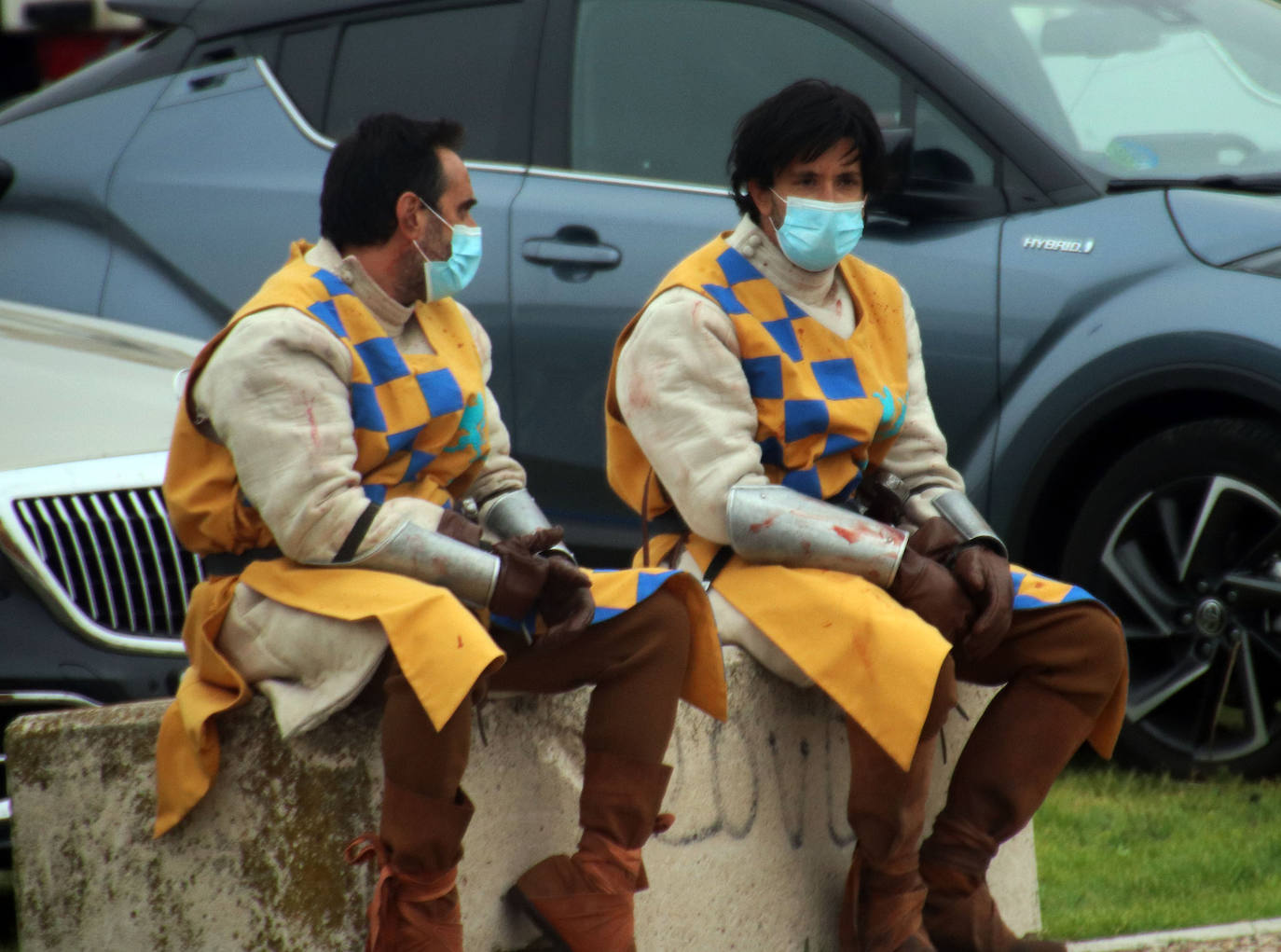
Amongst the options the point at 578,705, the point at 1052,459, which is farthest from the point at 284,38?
the point at 578,705

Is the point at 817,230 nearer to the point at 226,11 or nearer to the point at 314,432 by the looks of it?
the point at 314,432

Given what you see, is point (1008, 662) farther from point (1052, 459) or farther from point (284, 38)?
point (284, 38)

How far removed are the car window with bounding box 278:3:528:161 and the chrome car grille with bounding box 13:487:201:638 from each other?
171 centimetres

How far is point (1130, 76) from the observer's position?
15.9 ft

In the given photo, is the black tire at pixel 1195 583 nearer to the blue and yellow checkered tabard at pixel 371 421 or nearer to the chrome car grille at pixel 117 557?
the blue and yellow checkered tabard at pixel 371 421

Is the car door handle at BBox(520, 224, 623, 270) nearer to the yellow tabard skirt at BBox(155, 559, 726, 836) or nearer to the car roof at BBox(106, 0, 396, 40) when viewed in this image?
the car roof at BBox(106, 0, 396, 40)

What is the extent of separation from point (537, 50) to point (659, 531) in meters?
2.07

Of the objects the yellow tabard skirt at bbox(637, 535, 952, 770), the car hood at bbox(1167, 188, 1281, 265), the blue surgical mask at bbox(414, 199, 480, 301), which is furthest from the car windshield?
the blue surgical mask at bbox(414, 199, 480, 301)

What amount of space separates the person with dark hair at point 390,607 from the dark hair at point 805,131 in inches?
25.7

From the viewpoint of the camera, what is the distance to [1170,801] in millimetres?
4238

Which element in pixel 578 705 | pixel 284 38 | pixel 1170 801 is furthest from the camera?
pixel 284 38

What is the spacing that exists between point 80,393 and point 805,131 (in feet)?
5.16

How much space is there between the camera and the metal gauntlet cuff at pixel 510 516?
345 cm

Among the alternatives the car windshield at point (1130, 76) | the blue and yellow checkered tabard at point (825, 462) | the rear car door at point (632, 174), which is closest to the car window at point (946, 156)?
the rear car door at point (632, 174)
